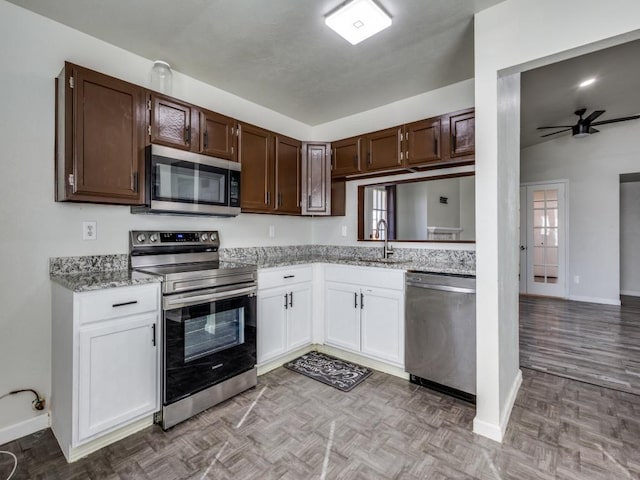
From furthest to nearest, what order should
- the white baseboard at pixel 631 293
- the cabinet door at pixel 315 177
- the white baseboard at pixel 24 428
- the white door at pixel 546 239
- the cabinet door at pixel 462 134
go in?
the white baseboard at pixel 631 293
the white door at pixel 546 239
the cabinet door at pixel 315 177
the cabinet door at pixel 462 134
the white baseboard at pixel 24 428

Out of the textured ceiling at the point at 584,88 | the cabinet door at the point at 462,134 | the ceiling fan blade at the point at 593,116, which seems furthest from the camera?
the ceiling fan blade at the point at 593,116

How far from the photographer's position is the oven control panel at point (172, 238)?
2332 millimetres

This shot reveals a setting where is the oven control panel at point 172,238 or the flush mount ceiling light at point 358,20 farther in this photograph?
the oven control panel at point 172,238

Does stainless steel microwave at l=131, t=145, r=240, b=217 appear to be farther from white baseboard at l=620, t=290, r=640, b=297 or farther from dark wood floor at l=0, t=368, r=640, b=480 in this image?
white baseboard at l=620, t=290, r=640, b=297

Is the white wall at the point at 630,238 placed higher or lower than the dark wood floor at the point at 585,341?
higher

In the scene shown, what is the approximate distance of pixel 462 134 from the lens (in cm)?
251

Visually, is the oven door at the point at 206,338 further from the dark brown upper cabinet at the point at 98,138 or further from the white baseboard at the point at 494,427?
the white baseboard at the point at 494,427

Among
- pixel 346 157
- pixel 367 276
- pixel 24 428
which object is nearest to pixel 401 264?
pixel 367 276

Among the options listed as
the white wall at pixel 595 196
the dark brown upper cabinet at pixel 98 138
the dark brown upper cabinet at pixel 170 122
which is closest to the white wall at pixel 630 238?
the white wall at pixel 595 196

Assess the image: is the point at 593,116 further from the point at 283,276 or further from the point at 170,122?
the point at 170,122

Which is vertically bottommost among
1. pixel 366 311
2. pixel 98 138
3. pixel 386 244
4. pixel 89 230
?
pixel 366 311

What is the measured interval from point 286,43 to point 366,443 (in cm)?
267

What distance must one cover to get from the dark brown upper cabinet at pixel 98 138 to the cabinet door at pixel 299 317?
1475 millimetres

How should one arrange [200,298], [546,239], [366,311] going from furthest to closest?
[546,239], [366,311], [200,298]
